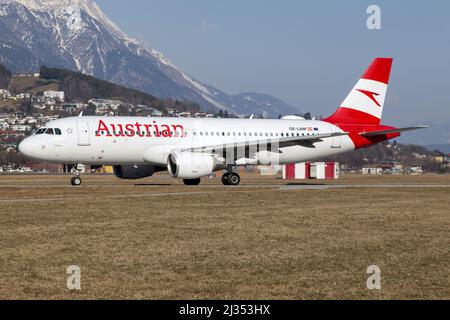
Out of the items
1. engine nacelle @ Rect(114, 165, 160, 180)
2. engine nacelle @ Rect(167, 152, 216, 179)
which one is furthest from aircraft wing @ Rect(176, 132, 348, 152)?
engine nacelle @ Rect(114, 165, 160, 180)

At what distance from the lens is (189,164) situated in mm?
46781

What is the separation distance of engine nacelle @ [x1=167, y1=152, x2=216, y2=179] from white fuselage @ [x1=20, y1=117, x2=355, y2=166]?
6.90 ft

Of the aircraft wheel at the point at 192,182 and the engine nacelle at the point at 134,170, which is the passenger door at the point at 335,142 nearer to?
the aircraft wheel at the point at 192,182

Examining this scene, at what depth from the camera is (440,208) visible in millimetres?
31125

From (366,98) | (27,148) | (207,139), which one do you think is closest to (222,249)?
(27,148)

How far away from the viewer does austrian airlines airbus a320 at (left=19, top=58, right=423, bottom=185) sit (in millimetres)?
47594

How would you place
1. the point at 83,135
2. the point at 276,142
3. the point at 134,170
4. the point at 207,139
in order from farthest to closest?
1. the point at 207,139
2. the point at 134,170
3. the point at 276,142
4. the point at 83,135

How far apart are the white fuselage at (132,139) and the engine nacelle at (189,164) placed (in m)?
2.10

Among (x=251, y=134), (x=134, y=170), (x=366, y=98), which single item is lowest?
(x=134, y=170)

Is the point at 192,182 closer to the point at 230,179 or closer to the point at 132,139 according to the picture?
the point at 230,179

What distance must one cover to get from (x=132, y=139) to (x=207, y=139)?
5649 mm

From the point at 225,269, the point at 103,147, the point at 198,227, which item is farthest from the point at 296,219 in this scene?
the point at 103,147
